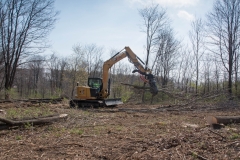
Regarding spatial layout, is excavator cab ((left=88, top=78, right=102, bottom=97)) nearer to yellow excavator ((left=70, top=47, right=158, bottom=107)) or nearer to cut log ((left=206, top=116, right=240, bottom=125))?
yellow excavator ((left=70, top=47, right=158, bottom=107))

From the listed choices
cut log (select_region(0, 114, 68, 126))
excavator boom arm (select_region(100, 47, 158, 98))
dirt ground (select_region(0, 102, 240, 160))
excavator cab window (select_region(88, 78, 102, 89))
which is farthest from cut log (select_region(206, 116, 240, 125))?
excavator cab window (select_region(88, 78, 102, 89))

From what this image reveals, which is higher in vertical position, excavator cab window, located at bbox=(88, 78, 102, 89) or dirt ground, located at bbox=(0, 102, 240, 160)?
excavator cab window, located at bbox=(88, 78, 102, 89)

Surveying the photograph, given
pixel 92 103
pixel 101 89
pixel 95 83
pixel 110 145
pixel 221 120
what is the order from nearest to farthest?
pixel 110 145 < pixel 221 120 < pixel 92 103 < pixel 101 89 < pixel 95 83

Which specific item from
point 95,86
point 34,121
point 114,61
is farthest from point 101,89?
point 34,121

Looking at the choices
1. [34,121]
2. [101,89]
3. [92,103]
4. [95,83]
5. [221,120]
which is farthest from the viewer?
[95,83]

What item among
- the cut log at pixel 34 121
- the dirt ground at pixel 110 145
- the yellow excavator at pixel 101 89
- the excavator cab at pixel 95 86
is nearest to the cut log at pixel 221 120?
the dirt ground at pixel 110 145

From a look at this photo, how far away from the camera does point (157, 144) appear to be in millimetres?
4930

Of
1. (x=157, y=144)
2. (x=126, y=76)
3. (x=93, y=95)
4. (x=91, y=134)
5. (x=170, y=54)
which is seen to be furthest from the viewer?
(x=126, y=76)

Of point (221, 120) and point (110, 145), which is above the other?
point (221, 120)

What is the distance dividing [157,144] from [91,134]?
2.22 m

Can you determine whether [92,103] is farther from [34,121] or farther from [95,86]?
[34,121]

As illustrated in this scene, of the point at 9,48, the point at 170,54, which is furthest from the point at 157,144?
the point at 170,54

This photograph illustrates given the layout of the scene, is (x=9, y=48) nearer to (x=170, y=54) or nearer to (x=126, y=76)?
(x=170, y=54)

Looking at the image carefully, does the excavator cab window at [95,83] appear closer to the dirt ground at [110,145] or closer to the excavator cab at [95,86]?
the excavator cab at [95,86]
